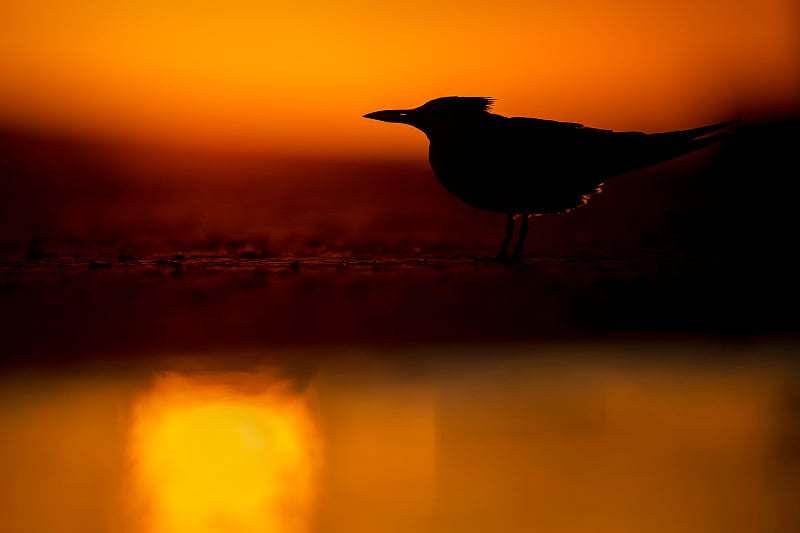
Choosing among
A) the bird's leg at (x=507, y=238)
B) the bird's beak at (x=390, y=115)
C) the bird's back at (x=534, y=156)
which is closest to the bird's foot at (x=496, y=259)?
the bird's leg at (x=507, y=238)

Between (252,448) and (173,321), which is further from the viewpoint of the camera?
(173,321)

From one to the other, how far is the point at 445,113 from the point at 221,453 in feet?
9.38

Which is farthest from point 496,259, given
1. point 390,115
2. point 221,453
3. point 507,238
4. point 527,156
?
point 221,453

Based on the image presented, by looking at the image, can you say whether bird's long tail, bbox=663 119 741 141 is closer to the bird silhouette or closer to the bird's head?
the bird silhouette

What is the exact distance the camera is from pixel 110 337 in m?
5.70

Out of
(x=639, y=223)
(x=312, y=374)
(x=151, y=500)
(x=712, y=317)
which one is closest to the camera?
(x=151, y=500)

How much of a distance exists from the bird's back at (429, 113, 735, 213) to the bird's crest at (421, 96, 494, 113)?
11 centimetres

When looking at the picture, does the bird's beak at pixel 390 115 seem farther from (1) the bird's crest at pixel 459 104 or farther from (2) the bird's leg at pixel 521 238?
(2) the bird's leg at pixel 521 238

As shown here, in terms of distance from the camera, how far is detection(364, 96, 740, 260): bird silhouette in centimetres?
618

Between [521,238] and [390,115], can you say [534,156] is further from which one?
[390,115]

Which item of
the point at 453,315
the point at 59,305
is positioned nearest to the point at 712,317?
the point at 453,315

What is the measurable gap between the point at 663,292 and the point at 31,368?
129 inches

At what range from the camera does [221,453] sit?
4516 millimetres

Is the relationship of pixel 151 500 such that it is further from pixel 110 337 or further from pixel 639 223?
pixel 639 223
